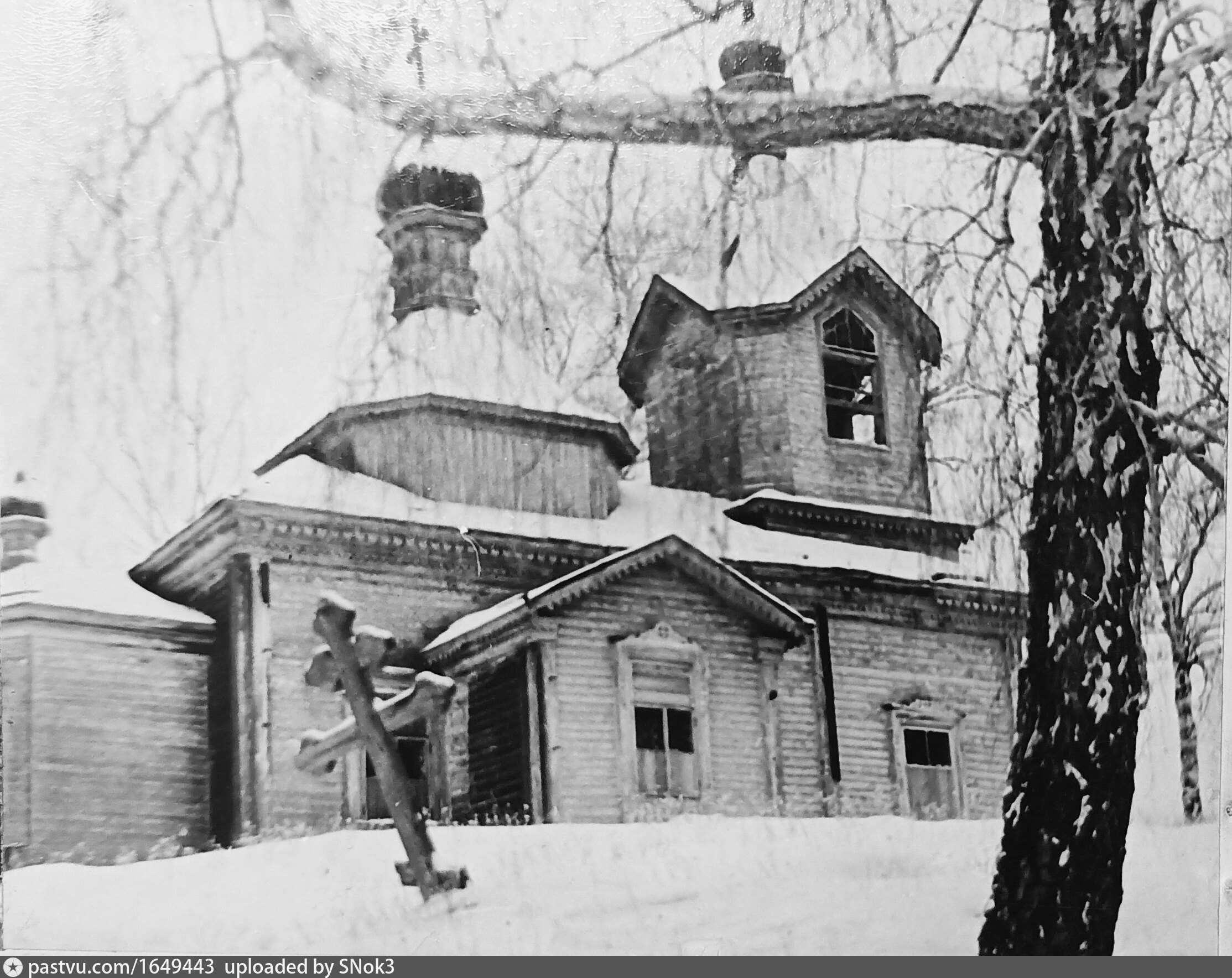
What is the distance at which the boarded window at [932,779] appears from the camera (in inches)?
274

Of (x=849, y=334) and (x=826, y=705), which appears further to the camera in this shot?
(x=849, y=334)

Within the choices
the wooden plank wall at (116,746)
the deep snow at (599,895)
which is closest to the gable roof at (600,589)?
the deep snow at (599,895)

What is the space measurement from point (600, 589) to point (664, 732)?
58cm

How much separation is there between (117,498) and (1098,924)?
154 inches

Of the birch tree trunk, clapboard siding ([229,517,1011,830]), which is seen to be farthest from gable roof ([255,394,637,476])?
the birch tree trunk

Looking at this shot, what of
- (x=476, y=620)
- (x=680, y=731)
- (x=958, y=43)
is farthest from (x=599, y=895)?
(x=958, y=43)

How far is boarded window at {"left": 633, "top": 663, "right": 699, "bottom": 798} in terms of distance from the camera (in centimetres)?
675

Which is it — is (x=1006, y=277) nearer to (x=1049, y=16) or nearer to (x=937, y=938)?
(x=1049, y=16)

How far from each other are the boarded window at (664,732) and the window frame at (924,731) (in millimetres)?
810

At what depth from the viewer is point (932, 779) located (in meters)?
6.96

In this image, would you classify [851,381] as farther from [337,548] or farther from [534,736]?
[337,548]

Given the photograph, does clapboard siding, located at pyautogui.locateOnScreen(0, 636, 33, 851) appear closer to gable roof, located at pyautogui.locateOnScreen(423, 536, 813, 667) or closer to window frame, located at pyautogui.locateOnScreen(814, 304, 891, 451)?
gable roof, located at pyautogui.locateOnScreen(423, 536, 813, 667)

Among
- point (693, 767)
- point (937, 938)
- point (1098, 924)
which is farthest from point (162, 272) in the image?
point (1098, 924)

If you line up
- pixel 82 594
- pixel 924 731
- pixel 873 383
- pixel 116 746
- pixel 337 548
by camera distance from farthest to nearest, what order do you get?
pixel 873 383 → pixel 924 731 → pixel 337 548 → pixel 82 594 → pixel 116 746
